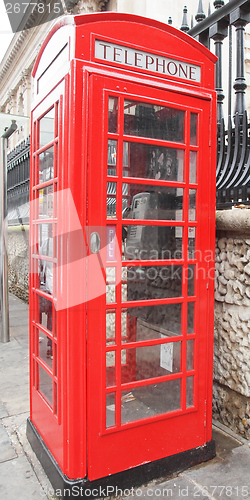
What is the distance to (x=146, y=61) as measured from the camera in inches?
77.8

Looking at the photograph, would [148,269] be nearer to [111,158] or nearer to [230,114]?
[111,158]

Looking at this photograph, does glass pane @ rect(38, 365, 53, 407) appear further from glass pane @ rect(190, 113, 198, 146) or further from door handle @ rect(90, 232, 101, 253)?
glass pane @ rect(190, 113, 198, 146)

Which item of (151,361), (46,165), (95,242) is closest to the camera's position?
(95,242)

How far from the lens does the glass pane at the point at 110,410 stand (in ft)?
6.41

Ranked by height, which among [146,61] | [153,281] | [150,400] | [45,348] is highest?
[146,61]

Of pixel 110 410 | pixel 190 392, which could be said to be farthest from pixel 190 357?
pixel 110 410

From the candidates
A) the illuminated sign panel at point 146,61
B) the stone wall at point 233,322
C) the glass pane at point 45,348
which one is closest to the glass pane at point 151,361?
the glass pane at point 45,348

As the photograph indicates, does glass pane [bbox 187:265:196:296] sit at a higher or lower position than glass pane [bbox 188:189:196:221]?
lower

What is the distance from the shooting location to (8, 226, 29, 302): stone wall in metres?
7.33

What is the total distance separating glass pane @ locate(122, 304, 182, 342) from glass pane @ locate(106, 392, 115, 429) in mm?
512

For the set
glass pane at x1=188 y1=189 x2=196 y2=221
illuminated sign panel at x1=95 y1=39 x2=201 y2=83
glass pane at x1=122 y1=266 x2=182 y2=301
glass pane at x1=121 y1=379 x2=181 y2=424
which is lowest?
glass pane at x1=121 y1=379 x2=181 y2=424

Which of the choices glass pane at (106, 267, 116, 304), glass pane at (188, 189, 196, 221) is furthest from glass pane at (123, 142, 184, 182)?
glass pane at (106, 267, 116, 304)

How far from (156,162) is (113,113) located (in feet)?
1.28

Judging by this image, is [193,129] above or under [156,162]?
above
